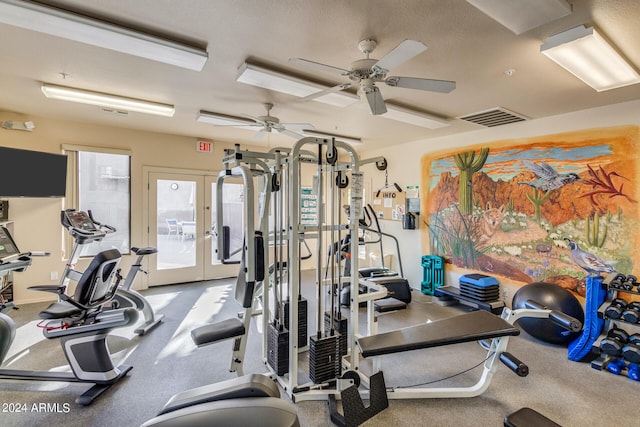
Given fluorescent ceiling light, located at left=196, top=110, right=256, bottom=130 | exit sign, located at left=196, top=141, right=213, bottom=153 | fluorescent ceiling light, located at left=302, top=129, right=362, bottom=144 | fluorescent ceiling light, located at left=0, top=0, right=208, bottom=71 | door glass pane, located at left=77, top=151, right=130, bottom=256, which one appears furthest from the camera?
exit sign, located at left=196, top=141, right=213, bottom=153

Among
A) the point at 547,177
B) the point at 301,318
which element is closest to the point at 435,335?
the point at 301,318

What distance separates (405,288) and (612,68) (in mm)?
3150

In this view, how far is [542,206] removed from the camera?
376cm

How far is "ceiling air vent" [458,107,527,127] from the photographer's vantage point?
354 centimetres

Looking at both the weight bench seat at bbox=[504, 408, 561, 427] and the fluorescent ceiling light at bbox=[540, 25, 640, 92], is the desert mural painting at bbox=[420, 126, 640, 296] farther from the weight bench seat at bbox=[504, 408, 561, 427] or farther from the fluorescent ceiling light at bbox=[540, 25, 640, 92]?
the weight bench seat at bbox=[504, 408, 561, 427]

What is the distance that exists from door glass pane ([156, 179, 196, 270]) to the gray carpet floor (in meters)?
1.93

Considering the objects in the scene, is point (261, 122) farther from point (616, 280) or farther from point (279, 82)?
point (616, 280)

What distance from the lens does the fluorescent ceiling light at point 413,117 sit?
347cm

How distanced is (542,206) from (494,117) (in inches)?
49.7

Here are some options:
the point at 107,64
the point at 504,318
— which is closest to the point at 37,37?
the point at 107,64

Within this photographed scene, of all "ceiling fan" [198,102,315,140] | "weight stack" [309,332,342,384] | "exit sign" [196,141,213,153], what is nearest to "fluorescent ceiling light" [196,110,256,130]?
"ceiling fan" [198,102,315,140]

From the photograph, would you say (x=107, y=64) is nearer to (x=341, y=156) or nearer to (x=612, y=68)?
(x=612, y=68)

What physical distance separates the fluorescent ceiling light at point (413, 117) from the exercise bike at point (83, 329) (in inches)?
125

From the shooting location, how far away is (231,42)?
2.13m
